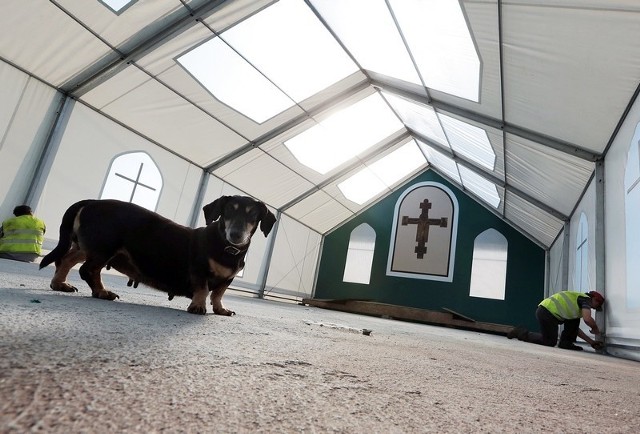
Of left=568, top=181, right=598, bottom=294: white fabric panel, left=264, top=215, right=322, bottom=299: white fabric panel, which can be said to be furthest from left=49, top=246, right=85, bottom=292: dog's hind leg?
left=264, top=215, right=322, bottom=299: white fabric panel

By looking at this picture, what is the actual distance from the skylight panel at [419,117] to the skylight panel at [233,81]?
2388 mm

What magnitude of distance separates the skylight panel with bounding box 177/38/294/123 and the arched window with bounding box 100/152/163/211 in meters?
2.05

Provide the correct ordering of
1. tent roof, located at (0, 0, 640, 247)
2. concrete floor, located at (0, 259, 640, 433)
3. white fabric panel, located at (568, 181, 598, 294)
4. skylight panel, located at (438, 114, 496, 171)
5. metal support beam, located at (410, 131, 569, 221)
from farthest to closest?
1. metal support beam, located at (410, 131, 569, 221)
2. skylight panel, located at (438, 114, 496, 171)
3. white fabric panel, located at (568, 181, 598, 294)
4. tent roof, located at (0, 0, 640, 247)
5. concrete floor, located at (0, 259, 640, 433)

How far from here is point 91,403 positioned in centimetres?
43

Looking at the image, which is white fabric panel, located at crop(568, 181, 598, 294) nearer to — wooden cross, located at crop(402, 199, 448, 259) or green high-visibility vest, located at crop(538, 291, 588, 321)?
green high-visibility vest, located at crop(538, 291, 588, 321)

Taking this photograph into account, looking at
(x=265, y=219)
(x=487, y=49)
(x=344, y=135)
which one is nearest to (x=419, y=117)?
(x=344, y=135)

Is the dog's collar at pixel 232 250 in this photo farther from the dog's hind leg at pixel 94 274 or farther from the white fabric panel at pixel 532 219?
the white fabric panel at pixel 532 219

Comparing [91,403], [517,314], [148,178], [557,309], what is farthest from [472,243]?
[91,403]

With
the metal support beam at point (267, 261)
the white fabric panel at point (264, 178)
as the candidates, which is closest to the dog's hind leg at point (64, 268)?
the white fabric panel at point (264, 178)

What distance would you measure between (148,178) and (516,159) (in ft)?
22.7

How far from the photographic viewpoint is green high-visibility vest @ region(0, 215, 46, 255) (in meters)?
5.27

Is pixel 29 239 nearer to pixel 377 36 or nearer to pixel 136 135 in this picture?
pixel 136 135

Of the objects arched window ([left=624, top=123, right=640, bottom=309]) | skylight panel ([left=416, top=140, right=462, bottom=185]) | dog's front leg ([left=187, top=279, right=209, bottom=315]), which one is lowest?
dog's front leg ([left=187, top=279, right=209, bottom=315])

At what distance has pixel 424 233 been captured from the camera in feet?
39.6
